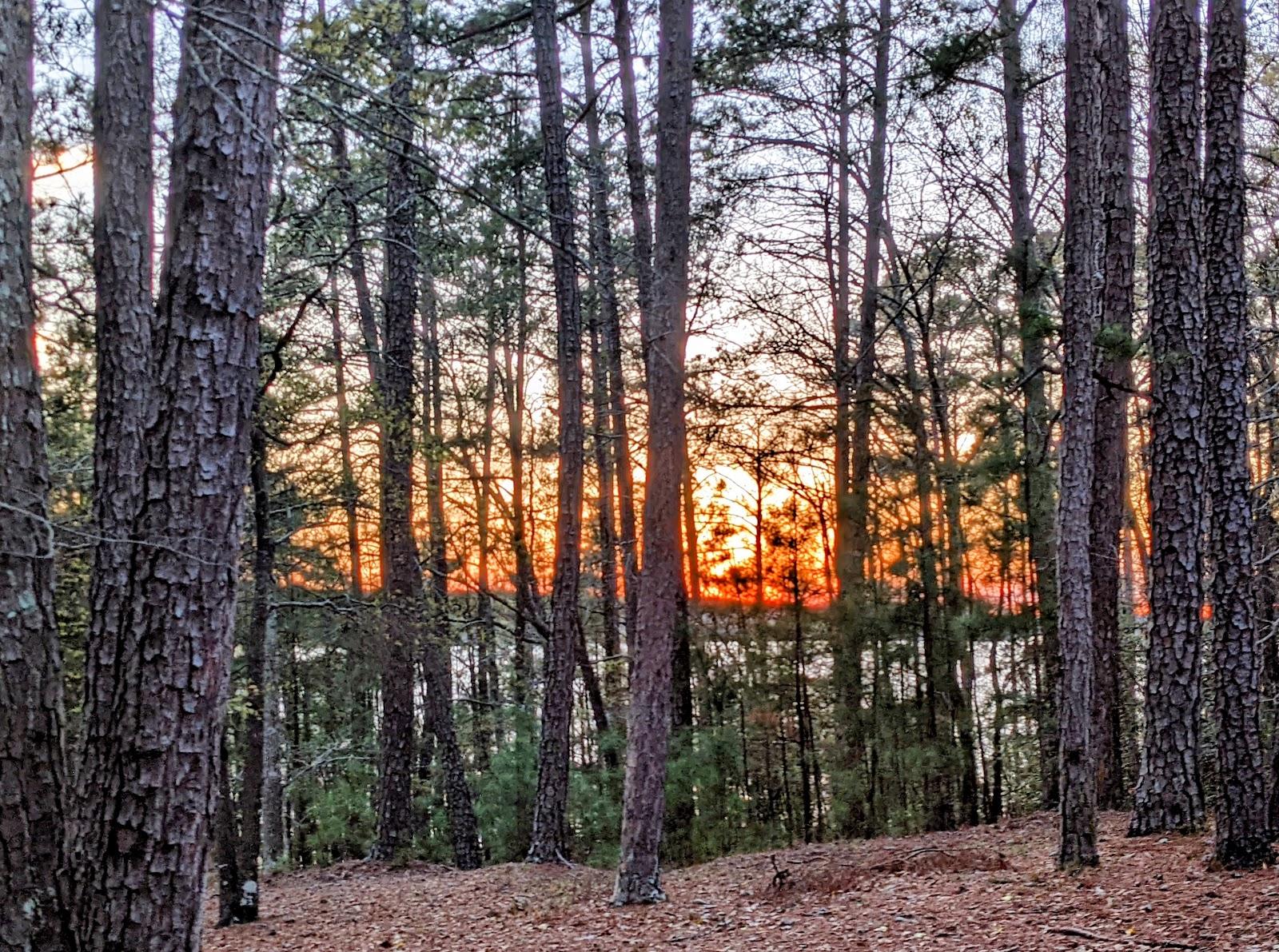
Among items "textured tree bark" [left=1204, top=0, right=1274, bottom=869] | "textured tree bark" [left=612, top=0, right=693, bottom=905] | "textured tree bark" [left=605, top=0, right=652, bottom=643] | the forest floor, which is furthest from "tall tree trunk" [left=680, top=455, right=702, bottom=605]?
"textured tree bark" [left=1204, top=0, right=1274, bottom=869]

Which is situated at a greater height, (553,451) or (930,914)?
(553,451)

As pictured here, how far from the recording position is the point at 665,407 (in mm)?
7719

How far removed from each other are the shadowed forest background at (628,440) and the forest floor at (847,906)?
1.57 ft

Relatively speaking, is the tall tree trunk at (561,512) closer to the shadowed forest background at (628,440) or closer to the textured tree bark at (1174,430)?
the shadowed forest background at (628,440)

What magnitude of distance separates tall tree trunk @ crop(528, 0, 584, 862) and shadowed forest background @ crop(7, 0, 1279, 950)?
0.04m

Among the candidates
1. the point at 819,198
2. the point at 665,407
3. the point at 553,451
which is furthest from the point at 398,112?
the point at 553,451

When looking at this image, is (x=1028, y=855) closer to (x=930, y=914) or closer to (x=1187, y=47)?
(x=930, y=914)

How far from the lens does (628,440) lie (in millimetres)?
14594

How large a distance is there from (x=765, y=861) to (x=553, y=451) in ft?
27.8

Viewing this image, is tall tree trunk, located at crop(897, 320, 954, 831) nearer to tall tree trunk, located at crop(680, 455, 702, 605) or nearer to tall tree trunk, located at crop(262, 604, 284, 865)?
tall tree trunk, located at crop(680, 455, 702, 605)

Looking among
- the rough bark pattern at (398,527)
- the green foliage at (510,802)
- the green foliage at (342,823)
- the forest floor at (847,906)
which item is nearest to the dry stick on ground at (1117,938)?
the forest floor at (847,906)

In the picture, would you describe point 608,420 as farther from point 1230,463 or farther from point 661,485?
point 1230,463

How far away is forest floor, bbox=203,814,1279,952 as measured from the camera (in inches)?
213

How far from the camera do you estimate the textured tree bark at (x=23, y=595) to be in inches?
146
